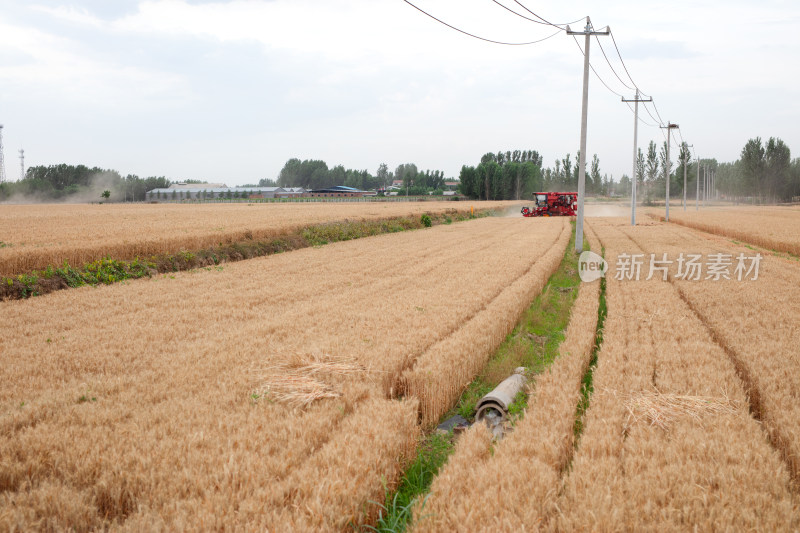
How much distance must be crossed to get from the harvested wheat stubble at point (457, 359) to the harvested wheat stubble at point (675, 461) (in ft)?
5.54

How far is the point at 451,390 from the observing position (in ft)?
21.5

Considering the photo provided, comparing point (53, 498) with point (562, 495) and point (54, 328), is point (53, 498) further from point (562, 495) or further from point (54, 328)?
point (54, 328)

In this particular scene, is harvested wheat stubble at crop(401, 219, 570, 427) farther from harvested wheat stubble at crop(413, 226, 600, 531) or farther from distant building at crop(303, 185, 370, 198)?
distant building at crop(303, 185, 370, 198)

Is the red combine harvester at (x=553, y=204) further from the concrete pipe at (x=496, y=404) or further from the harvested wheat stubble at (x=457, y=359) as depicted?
the concrete pipe at (x=496, y=404)

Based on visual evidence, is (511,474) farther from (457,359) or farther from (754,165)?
(754,165)

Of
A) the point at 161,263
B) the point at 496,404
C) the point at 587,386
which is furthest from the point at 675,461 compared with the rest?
the point at 161,263

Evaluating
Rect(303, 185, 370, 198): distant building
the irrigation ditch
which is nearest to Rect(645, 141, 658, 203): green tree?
Rect(303, 185, 370, 198): distant building

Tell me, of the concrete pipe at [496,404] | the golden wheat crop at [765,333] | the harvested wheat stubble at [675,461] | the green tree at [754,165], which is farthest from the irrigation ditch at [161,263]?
the green tree at [754,165]

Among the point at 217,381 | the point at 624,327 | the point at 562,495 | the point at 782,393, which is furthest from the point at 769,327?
the point at 217,381

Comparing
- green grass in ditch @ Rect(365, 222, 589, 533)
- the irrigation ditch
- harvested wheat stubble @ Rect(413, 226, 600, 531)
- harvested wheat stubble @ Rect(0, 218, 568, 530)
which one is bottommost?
green grass in ditch @ Rect(365, 222, 589, 533)

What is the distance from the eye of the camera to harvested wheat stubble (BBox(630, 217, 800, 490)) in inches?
203

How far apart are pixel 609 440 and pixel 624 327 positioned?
4907 mm

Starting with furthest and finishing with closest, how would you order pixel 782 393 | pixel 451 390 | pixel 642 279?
pixel 642 279
pixel 451 390
pixel 782 393

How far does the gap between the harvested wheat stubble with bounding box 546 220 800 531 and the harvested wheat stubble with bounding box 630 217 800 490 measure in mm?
213
